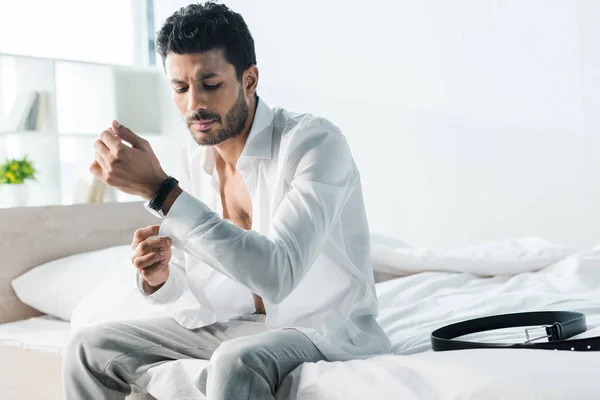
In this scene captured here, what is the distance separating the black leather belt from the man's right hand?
20.3 inches

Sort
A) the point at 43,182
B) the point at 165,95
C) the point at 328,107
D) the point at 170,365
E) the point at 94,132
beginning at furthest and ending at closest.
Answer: the point at 328,107, the point at 165,95, the point at 94,132, the point at 43,182, the point at 170,365

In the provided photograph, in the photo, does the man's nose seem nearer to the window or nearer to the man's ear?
the man's ear

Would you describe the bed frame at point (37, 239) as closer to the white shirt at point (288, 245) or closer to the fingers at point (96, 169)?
the white shirt at point (288, 245)

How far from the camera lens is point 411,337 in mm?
1696

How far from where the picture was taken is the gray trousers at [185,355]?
128cm

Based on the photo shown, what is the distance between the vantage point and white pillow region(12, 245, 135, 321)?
2.46 m

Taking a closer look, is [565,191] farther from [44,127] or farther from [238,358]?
[238,358]

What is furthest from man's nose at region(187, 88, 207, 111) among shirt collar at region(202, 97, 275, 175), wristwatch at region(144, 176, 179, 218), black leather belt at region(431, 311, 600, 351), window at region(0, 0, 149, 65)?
window at region(0, 0, 149, 65)

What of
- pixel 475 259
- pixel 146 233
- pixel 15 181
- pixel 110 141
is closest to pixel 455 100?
pixel 475 259

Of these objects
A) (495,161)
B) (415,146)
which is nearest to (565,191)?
(495,161)

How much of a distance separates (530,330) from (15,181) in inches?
73.2

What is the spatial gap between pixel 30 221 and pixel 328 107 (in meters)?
1.76

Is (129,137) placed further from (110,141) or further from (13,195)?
(13,195)

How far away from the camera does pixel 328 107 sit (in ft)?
13.1
